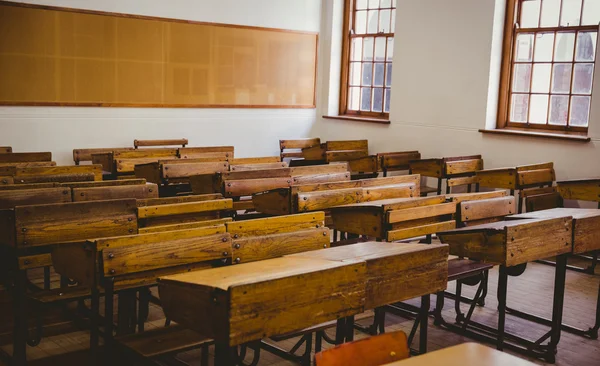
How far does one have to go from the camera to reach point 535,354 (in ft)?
14.1

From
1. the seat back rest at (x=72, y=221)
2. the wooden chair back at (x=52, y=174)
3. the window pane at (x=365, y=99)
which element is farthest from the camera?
the window pane at (x=365, y=99)

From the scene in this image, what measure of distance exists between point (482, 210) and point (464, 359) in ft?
9.03

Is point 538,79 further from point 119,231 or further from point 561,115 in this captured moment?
point 119,231

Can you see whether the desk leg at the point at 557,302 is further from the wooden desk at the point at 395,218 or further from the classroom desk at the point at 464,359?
the classroom desk at the point at 464,359

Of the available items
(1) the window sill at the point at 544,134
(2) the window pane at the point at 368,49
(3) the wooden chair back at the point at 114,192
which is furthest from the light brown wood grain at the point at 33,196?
(2) the window pane at the point at 368,49

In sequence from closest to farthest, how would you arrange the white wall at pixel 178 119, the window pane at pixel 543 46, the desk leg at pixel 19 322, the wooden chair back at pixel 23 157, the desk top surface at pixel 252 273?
the desk top surface at pixel 252 273 → the desk leg at pixel 19 322 → the wooden chair back at pixel 23 157 → the window pane at pixel 543 46 → the white wall at pixel 178 119

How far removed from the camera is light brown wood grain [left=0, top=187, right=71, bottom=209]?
164 inches

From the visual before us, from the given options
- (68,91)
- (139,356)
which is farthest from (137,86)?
(139,356)

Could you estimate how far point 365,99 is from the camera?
10477mm

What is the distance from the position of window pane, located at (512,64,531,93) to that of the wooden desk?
154 inches

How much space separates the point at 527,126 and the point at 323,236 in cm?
523

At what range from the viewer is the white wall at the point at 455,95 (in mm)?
7629

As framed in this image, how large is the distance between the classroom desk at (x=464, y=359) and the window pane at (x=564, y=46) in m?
6.29

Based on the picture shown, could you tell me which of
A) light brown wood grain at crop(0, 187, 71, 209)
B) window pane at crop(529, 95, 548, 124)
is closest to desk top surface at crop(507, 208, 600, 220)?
light brown wood grain at crop(0, 187, 71, 209)
